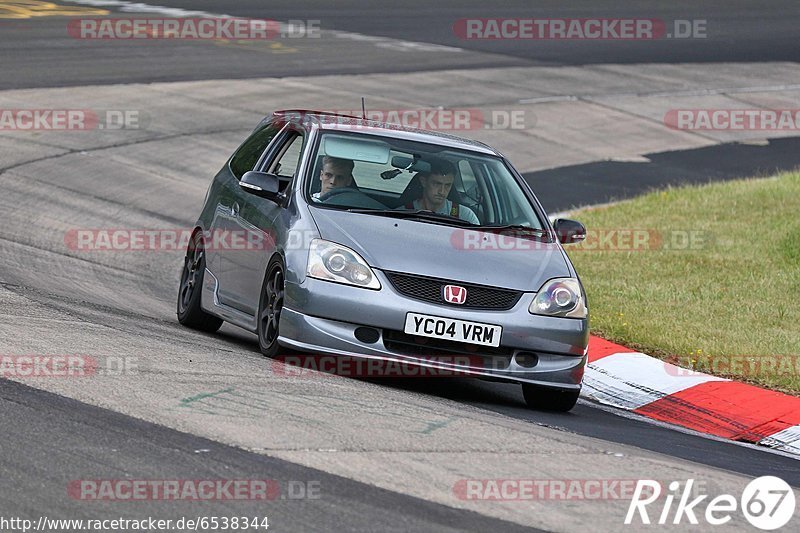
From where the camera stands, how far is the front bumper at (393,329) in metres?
8.27

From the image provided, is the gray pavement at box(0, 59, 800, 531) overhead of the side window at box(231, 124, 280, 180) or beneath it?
beneath

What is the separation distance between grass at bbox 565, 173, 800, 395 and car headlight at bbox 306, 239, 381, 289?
3.18 meters

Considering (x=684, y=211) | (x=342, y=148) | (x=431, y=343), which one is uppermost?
(x=342, y=148)

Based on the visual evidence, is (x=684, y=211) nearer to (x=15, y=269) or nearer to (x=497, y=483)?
(x=15, y=269)

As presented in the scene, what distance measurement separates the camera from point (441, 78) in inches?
1011

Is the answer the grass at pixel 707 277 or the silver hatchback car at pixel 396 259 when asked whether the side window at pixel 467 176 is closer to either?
the silver hatchback car at pixel 396 259

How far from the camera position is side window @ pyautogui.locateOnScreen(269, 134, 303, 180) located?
9.60 m

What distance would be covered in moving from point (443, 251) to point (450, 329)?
1.76 ft

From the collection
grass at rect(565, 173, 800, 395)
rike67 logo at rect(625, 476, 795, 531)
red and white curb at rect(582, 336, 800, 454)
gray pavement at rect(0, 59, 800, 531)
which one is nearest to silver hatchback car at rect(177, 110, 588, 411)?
gray pavement at rect(0, 59, 800, 531)

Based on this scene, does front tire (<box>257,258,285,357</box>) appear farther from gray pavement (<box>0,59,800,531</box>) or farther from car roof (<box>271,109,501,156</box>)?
car roof (<box>271,109,501,156</box>)

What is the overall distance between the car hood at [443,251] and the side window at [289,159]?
30.9 inches

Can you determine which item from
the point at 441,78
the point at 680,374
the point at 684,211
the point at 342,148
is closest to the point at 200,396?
the point at 342,148

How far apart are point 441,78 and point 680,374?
634 inches

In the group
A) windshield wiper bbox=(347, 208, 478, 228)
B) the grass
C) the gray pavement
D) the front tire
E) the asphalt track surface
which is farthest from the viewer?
the grass
